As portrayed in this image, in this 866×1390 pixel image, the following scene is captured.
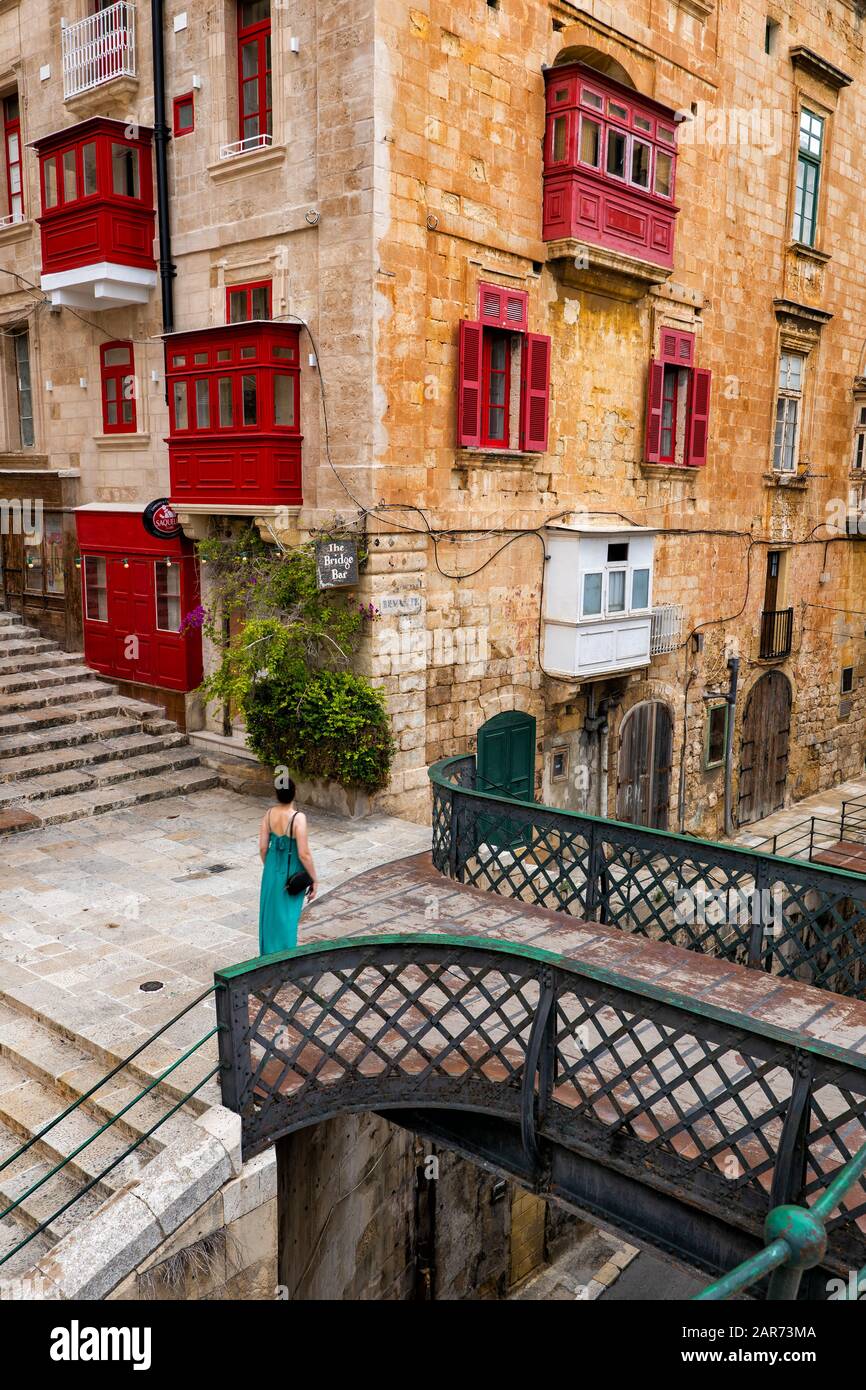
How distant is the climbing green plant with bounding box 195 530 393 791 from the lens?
1196cm

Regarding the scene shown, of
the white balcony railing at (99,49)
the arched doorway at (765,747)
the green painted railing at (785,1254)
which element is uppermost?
the white balcony railing at (99,49)

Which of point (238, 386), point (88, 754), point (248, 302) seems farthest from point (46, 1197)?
point (248, 302)

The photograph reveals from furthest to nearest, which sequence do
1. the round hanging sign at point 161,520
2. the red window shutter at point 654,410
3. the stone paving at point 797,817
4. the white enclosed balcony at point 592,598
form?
the stone paving at point 797,817 < the red window shutter at point 654,410 < the white enclosed balcony at point 592,598 < the round hanging sign at point 161,520

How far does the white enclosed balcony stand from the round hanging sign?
5052 millimetres

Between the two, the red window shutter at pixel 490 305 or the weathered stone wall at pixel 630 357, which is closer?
the weathered stone wall at pixel 630 357

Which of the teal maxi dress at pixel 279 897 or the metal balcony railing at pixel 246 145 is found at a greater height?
the metal balcony railing at pixel 246 145

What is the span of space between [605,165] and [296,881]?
11.0 metres

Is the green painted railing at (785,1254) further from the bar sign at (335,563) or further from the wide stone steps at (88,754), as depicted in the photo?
the wide stone steps at (88,754)

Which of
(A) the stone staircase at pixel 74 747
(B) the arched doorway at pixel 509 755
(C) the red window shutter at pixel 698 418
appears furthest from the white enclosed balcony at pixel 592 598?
(A) the stone staircase at pixel 74 747

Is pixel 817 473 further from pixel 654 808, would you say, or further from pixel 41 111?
pixel 41 111

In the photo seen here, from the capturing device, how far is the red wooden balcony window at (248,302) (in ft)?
41.8

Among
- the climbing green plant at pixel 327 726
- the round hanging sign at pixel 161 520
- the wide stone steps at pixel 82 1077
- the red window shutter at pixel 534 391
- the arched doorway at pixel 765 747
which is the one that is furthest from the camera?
the arched doorway at pixel 765 747

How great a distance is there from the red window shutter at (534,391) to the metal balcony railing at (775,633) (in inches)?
310
